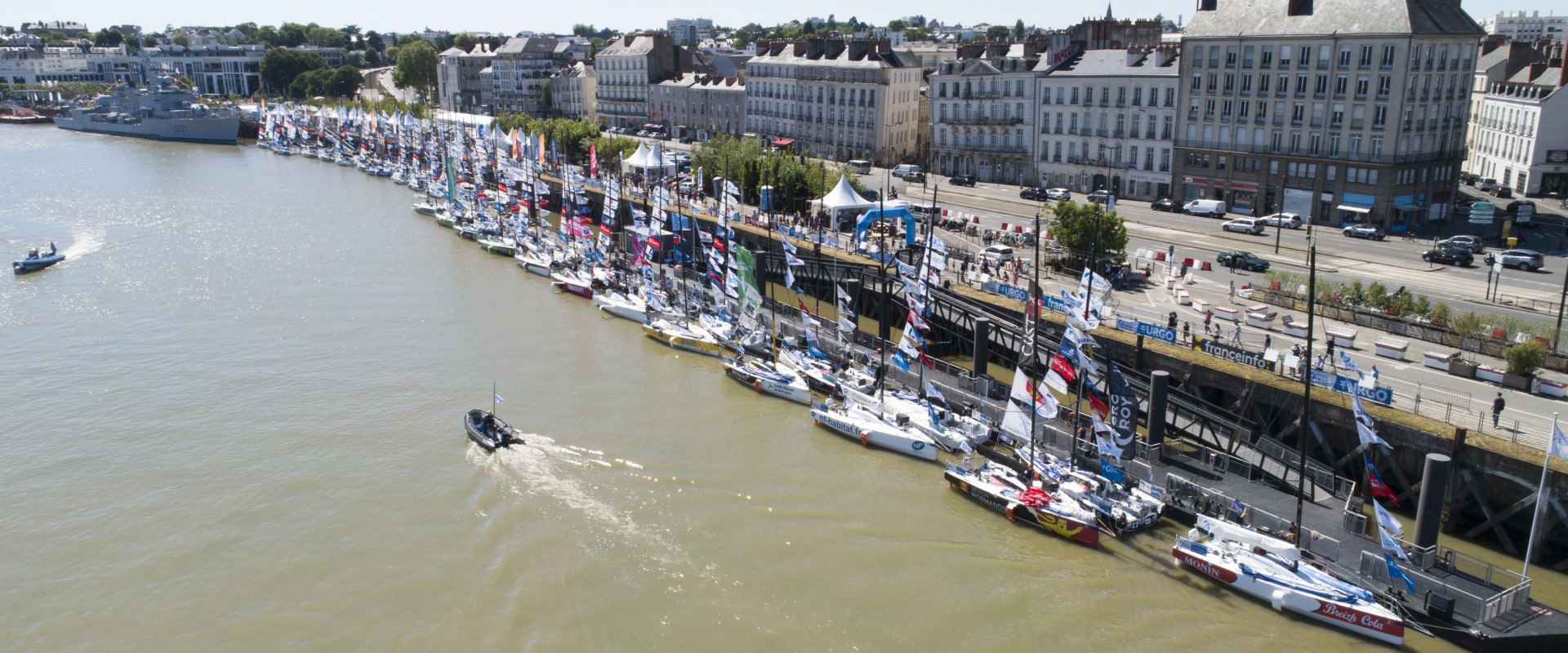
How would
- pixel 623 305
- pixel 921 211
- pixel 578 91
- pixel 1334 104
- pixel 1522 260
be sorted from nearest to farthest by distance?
pixel 1522 260
pixel 623 305
pixel 1334 104
pixel 921 211
pixel 578 91

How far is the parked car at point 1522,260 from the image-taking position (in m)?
47.0

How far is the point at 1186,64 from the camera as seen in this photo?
64.5 metres

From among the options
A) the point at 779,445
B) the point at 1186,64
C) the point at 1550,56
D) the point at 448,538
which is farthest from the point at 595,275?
the point at 1550,56

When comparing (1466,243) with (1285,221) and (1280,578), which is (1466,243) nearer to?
(1285,221)

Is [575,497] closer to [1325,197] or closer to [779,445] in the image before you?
[779,445]

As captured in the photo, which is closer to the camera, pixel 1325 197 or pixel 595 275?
pixel 595 275

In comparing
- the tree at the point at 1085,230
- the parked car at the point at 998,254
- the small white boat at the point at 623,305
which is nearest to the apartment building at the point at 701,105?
the small white boat at the point at 623,305

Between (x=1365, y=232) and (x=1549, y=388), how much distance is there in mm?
26954

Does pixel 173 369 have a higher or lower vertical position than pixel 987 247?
lower

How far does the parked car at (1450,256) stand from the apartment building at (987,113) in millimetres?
30799

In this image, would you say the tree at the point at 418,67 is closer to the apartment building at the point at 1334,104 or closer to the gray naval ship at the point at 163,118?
the gray naval ship at the point at 163,118

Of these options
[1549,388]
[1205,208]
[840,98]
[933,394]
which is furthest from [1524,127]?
[933,394]

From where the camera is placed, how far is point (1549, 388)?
3056 centimetres

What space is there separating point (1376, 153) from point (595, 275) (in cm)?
4238
